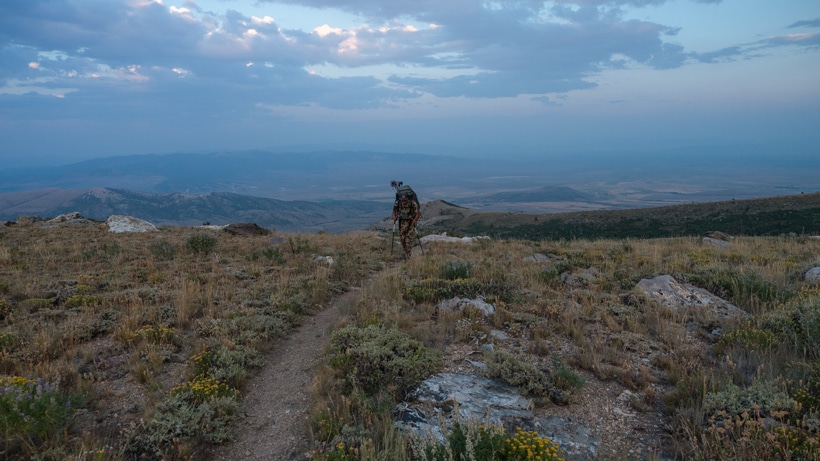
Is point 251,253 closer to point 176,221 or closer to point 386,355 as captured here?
point 386,355

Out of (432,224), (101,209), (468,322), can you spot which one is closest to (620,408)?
(468,322)

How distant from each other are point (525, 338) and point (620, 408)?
2.08 m

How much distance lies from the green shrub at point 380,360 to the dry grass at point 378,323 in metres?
0.28

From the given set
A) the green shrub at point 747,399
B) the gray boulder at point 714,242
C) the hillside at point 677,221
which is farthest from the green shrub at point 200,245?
the hillside at point 677,221

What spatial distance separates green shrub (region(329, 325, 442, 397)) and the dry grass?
0.92ft

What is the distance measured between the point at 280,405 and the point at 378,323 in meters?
2.13

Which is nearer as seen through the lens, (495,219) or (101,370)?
(101,370)

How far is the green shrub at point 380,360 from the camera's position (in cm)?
527

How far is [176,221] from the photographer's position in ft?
517

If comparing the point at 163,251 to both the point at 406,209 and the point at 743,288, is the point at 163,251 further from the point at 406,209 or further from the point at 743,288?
the point at 743,288

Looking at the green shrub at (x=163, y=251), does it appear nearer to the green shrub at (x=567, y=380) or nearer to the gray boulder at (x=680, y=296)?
the green shrub at (x=567, y=380)

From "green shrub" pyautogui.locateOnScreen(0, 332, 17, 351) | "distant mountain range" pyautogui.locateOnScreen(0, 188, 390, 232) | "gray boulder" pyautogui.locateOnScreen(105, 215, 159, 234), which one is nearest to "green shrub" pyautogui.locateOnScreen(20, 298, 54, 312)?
"green shrub" pyautogui.locateOnScreen(0, 332, 17, 351)

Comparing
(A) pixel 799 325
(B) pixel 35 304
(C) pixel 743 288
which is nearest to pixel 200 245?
(B) pixel 35 304

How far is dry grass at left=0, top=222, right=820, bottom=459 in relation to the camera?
14.9 feet
